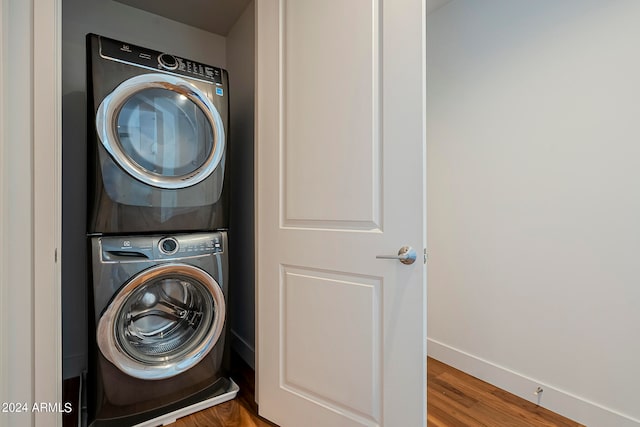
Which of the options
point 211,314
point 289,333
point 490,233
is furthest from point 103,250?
point 490,233

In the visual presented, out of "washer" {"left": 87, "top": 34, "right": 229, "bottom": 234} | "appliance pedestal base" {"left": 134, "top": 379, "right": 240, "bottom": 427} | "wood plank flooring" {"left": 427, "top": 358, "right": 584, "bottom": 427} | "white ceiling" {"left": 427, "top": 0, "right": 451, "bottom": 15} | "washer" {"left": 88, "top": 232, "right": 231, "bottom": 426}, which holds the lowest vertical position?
"wood plank flooring" {"left": 427, "top": 358, "right": 584, "bottom": 427}

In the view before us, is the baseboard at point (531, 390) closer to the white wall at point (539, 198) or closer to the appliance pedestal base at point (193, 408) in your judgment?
the white wall at point (539, 198)

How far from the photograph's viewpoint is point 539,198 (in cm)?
158

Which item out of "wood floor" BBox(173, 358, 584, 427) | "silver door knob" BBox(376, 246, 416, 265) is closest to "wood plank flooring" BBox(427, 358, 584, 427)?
"wood floor" BBox(173, 358, 584, 427)

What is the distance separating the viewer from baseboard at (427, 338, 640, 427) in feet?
4.44

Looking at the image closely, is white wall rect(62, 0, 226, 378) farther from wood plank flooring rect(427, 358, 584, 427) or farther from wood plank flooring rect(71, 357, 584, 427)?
wood plank flooring rect(427, 358, 584, 427)

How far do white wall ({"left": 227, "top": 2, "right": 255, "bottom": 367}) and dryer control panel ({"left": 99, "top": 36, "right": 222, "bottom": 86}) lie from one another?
45cm

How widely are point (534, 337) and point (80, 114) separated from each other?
119 inches

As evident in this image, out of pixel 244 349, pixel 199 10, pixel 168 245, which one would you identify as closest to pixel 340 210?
pixel 168 245

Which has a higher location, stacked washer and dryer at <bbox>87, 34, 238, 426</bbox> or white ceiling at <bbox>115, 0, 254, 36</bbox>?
white ceiling at <bbox>115, 0, 254, 36</bbox>

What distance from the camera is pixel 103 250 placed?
49.8 inches

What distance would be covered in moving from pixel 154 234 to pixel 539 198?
203 centimetres

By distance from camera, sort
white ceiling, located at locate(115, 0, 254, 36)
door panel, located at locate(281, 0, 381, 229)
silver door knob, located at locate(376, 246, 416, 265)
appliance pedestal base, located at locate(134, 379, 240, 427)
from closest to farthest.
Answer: silver door knob, located at locate(376, 246, 416, 265), door panel, located at locate(281, 0, 381, 229), appliance pedestal base, located at locate(134, 379, 240, 427), white ceiling, located at locate(115, 0, 254, 36)
